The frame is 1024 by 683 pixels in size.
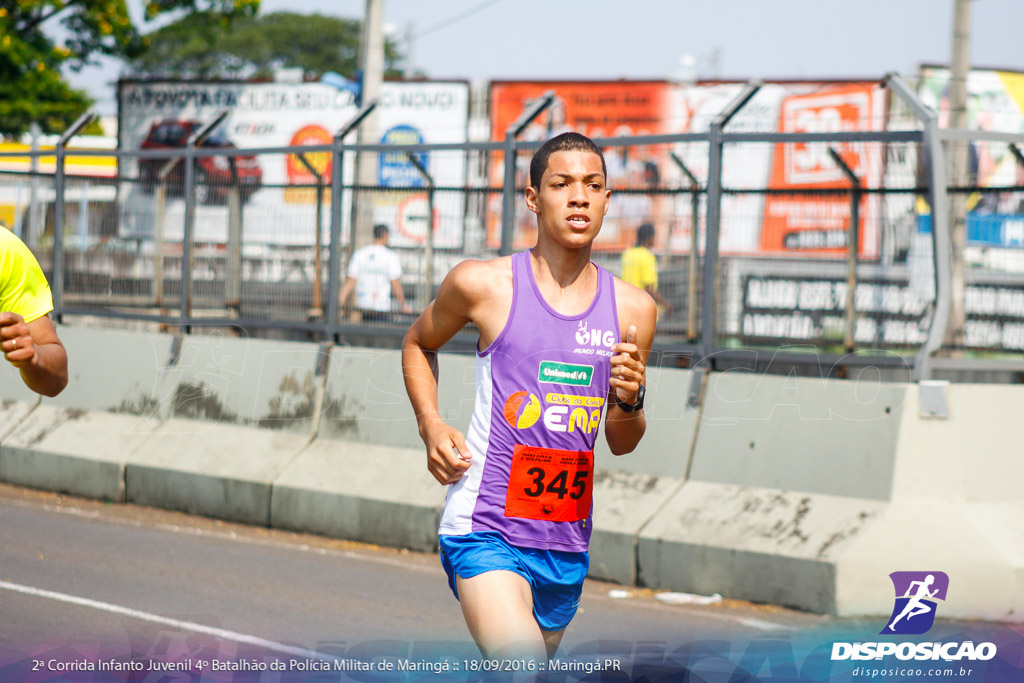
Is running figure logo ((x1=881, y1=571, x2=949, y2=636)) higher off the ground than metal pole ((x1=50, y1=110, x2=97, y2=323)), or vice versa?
metal pole ((x1=50, y1=110, x2=97, y2=323))

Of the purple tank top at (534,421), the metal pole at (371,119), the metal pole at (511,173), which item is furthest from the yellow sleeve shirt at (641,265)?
the purple tank top at (534,421)

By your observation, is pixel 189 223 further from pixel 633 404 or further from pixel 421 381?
pixel 633 404

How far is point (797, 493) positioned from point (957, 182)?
3138 mm

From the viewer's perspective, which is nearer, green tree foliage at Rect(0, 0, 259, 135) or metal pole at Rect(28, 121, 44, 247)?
metal pole at Rect(28, 121, 44, 247)

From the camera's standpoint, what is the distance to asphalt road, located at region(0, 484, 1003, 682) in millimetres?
6141

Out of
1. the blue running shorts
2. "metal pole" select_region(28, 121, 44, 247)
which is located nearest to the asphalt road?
the blue running shorts

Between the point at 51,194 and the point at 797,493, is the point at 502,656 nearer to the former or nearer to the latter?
the point at 797,493

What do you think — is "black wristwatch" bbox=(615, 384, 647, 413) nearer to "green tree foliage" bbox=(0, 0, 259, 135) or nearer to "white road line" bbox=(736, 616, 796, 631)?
"white road line" bbox=(736, 616, 796, 631)

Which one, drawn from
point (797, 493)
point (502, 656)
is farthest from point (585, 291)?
point (797, 493)

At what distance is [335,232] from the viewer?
10.6 metres

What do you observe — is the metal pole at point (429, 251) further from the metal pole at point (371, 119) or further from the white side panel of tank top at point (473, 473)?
the white side panel of tank top at point (473, 473)

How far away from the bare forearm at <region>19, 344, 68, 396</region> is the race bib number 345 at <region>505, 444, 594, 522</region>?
1.53 metres

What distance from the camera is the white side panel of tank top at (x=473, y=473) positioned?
387 centimetres

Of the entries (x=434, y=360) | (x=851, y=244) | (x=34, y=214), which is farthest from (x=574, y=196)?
(x=34, y=214)
